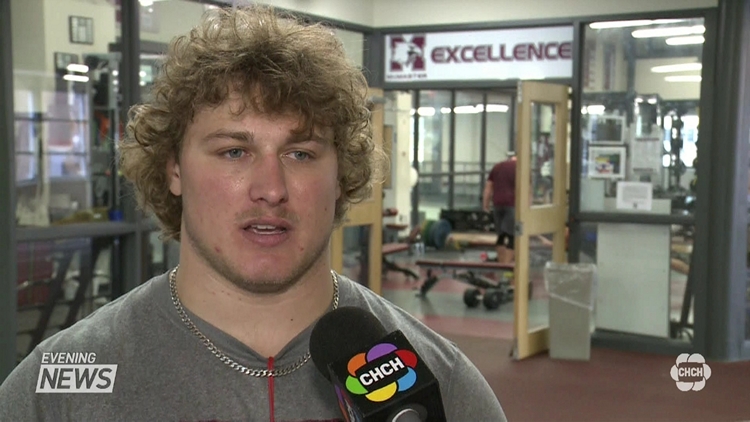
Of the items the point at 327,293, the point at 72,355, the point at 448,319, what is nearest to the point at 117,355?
the point at 72,355

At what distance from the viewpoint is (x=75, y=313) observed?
15.7 feet

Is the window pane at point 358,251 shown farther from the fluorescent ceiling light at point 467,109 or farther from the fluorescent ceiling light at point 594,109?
the fluorescent ceiling light at point 467,109

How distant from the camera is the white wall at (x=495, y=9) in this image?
6.25 metres

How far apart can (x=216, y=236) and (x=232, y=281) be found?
7cm

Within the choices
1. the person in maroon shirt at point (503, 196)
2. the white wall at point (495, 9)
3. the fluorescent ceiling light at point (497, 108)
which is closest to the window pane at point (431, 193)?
the fluorescent ceiling light at point (497, 108)

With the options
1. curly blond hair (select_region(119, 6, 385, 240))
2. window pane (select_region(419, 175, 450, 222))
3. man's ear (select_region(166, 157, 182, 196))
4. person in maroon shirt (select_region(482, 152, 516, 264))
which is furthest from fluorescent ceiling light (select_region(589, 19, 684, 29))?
window pane (select_region(419, 175, 450, 222))

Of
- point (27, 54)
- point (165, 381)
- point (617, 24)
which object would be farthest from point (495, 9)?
point (165, 381)

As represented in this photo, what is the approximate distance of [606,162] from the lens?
6.49 m

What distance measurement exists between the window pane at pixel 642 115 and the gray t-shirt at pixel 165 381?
17.5 feet

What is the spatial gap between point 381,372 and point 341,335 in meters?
0.13

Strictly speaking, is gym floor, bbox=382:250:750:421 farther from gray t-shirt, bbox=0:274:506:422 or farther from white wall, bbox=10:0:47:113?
gray t-shirt, bbox=0:274:506:422

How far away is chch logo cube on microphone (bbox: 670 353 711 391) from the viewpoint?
5590 millimetres

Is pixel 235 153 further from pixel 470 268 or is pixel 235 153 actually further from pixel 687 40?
→ pixel 470 268

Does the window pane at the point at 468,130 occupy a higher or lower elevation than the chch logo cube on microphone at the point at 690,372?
higher
